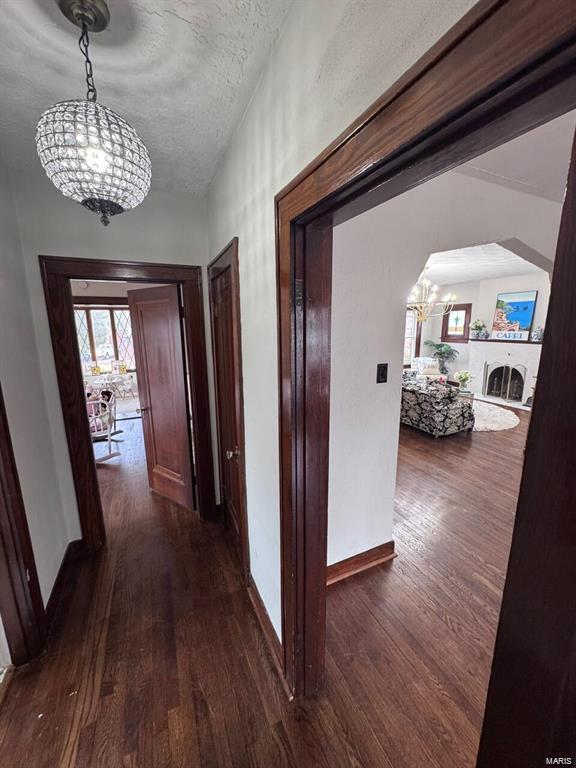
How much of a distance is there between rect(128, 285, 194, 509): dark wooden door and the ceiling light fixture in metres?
1.46

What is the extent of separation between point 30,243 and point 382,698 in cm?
316

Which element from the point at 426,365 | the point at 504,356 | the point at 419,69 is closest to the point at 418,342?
the point at 426,365

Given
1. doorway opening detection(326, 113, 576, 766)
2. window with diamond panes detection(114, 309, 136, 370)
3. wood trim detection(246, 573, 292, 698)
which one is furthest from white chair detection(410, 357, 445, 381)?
window with diamond panes detection(114, 309, 136, 370)

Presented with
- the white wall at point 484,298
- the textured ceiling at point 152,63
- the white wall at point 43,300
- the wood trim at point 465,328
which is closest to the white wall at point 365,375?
the textured ceiling at point 152,63

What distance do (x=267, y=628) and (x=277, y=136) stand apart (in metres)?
2.26

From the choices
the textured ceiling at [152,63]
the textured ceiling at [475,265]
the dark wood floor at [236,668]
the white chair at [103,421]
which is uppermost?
the textured ceiling at [475,265]

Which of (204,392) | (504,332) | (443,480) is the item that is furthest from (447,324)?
(204,392)

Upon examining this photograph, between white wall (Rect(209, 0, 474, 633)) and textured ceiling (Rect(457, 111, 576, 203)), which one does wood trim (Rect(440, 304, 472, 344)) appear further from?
white wall (Rect(209, 0, 474, 633))

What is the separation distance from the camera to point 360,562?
2.16 meters

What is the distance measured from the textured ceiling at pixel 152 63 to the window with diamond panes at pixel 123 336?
638 centimetres

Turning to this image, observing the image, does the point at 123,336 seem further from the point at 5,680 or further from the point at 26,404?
the point at 5,680

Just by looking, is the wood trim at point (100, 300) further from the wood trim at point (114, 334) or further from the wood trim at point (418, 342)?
the wood trim at point (418, 342)

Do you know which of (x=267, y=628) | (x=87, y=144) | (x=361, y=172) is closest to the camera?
(x=361, y=172)

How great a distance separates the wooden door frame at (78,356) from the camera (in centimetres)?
209
